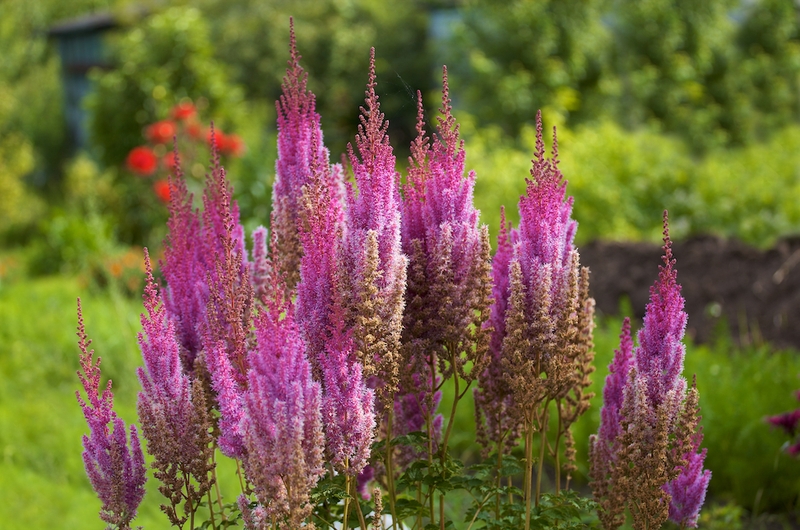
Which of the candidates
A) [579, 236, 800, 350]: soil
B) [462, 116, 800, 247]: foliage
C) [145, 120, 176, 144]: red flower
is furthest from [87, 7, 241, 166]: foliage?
[579, 236, 800, 350]: soil

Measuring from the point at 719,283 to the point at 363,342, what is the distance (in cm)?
617

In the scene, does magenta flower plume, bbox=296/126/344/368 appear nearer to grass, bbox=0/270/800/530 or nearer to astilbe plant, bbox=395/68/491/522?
astilbe plant, bbox=395/68/491/522

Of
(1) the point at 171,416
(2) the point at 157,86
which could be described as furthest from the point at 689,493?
(2) the point at 157,86

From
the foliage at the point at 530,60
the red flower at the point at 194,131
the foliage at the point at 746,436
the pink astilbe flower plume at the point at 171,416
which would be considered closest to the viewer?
the pink astilbe flower plume at the point at 171,416

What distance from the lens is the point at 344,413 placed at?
1.77 m

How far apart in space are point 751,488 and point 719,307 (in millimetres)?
2907

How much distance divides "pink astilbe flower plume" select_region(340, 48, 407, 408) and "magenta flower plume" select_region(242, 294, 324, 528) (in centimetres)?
17

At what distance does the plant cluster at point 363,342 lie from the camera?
1761mm

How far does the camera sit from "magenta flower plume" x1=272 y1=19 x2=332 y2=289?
2.24 metres

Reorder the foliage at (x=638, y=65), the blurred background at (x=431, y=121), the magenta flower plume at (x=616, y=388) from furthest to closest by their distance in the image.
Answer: the foliage at (x=638, y=65) < the blurred background at (x=431, y=121) < the magenta flower plume at (x=616, y=388)

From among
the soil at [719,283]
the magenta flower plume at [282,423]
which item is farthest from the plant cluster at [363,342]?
the soil at [719,283]

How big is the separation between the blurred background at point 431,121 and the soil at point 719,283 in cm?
4

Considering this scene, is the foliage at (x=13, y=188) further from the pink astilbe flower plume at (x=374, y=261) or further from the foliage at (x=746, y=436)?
the pink astilbe flower plume at (x=374, y=261)

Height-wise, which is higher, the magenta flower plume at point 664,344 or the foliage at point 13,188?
the foliage at point 13,188
